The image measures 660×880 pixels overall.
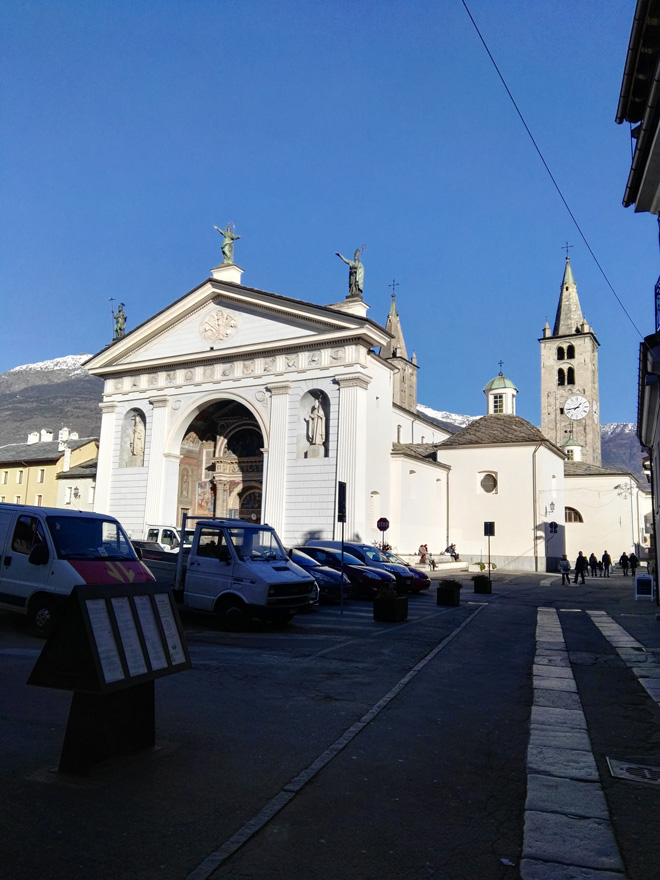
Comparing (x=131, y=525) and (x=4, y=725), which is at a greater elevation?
(x=131, y=525)

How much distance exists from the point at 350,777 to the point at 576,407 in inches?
2697

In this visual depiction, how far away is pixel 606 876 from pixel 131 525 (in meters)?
35.9

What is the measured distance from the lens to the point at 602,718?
675 cm

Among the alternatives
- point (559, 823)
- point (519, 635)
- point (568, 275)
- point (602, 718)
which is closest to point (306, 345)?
point (519, 635)

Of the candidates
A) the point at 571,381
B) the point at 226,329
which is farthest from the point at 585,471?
the point at 226,329

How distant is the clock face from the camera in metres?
67.9

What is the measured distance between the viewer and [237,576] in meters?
12.3

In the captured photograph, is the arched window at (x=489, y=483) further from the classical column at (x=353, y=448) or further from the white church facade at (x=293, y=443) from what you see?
the classical column at (x=353, y=448)

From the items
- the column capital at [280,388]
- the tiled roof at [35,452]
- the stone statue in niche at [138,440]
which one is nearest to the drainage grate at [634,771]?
the column capital at [280,388]

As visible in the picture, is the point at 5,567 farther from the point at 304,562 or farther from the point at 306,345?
the point at 306,345

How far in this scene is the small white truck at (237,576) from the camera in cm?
1209

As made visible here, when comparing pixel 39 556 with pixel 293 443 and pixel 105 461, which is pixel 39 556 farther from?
pixel 105 461

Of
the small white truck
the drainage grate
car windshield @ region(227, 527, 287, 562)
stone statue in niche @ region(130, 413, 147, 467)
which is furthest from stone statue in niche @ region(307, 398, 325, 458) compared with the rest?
the drainage grate

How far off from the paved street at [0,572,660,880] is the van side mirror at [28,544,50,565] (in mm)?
1206
